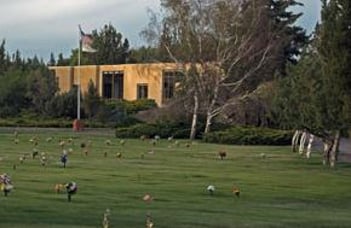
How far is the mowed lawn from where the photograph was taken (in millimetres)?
19594

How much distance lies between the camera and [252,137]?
6912 centimetres

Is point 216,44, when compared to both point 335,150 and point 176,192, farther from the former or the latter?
point 176,192

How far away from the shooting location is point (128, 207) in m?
21.9

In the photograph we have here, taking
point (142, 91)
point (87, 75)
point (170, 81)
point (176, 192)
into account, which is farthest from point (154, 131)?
point (87, 75)

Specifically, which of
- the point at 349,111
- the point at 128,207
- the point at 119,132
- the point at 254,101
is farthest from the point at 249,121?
the point at 128,207

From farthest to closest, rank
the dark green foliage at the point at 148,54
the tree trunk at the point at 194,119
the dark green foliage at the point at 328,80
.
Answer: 1. the dark green foliage at the point at 148,54
2. the tree trunk at the point at 194,119
3. the dark green foliage at the point at 328,80

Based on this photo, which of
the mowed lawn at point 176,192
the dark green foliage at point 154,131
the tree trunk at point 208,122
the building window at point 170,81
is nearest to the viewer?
the mowed lawn at point 176,192

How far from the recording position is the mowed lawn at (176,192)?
19594mm

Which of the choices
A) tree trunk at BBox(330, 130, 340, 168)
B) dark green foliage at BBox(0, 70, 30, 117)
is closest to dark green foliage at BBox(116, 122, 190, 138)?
tree trunk at BBox(330, 130, 340, 168)

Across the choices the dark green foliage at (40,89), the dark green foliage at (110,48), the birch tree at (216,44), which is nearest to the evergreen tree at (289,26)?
the birch tree at (216,44)

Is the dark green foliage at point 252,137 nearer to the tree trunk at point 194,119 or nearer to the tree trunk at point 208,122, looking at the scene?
the tree trunk at point 208,122

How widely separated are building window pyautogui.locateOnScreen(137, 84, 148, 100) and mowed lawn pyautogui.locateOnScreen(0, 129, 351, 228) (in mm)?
69125

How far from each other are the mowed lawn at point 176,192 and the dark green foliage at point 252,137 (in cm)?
2105

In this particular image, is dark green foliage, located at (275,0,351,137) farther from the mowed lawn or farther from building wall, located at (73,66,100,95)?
building wall, located at (73,66,100,95)
